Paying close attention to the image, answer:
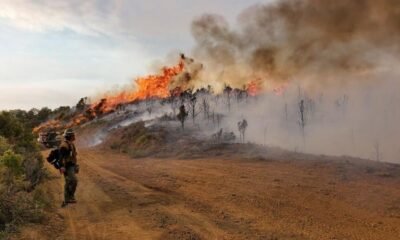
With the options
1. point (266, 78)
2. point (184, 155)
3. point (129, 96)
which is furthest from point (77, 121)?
point (184, 155)

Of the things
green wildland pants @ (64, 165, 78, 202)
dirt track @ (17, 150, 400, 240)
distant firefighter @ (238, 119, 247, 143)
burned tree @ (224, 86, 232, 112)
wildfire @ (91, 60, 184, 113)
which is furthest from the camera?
wildfire @ (91, 60, 184, 113)

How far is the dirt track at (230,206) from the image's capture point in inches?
A: 420

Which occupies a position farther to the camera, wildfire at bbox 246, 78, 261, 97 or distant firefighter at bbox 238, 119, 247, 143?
wildfire at bbox 246, 78, 261, 97

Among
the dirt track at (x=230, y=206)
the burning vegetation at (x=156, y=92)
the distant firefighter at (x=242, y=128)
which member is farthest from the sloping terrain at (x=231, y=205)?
the burning vegetation at (x=156, y=92)

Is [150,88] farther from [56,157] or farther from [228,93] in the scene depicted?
[56,157]

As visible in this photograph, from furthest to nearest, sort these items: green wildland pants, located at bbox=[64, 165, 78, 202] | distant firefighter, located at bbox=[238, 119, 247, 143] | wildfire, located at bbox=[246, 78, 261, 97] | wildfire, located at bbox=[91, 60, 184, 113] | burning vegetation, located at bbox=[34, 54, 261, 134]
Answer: wildfire, located at bbox=[91, 60, 184, 113], burning vegetation, located at bbox=[34, 54, 261, 134], wildfire, located at bbox=[246, 78, 261, 97], distant firefighter, located at bbox=[238, 119, 247, 143], green wildland pants, located at bbox=[64, 165, 78, 202]

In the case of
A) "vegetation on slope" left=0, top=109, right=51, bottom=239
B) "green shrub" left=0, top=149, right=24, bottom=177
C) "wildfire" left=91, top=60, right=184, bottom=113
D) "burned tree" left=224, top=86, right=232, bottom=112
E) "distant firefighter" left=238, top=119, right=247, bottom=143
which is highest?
"wildfire" left=91, top=60, right=184, bottom=113

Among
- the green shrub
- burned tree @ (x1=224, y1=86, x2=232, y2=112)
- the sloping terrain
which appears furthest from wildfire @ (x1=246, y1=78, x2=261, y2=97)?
the green shrub

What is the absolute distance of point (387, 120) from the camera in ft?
128

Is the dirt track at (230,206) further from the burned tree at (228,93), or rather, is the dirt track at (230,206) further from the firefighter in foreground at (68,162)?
the burned tree at (228,93)

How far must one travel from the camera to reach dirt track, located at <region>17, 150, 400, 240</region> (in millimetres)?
10656

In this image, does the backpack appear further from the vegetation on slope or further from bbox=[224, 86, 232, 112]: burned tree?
bbox=[224, 86, 232, 112]: burned tree

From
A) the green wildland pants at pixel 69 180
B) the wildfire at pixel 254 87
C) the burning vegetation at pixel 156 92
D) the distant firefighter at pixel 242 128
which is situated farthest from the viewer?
the burning vegetation at pixel 156 92

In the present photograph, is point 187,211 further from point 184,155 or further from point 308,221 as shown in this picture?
point 184,155
